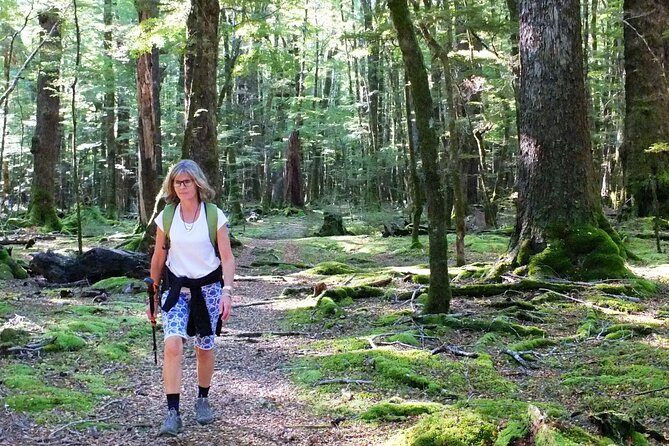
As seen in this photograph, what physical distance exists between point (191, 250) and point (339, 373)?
6.59ft

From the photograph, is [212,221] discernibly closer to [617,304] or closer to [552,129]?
[617,304]

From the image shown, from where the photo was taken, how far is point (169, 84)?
4341cm

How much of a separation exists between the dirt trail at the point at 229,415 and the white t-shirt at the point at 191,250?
1134 mm

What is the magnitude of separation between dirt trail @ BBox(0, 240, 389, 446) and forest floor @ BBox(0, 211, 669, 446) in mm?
17

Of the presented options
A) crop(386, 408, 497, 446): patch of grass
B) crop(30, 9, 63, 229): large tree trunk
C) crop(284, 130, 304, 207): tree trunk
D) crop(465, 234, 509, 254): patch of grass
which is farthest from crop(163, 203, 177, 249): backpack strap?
crop(284, 130, 304, 207): tree trunk

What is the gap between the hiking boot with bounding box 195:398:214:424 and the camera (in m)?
4.49

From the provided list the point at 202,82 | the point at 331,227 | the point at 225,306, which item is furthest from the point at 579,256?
the point at 331,227

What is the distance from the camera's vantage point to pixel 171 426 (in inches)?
164

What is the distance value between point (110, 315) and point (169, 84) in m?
37.6

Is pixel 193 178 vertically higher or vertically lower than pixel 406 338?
higher

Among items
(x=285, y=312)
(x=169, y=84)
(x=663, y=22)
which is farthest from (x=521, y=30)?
(x=169, y=84)

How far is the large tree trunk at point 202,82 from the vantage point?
1292 cm

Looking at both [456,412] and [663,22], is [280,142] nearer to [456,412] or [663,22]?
[663,22]

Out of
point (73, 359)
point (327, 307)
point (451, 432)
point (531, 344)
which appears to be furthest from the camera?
point (327, 307)
